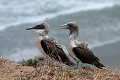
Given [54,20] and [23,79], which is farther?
[54,20]

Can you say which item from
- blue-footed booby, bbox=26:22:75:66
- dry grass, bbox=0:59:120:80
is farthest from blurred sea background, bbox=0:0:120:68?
dry grass, bbox=0:59:120:80

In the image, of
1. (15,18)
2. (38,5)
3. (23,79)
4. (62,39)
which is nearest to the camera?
(23,79)

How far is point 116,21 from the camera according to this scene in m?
19.4

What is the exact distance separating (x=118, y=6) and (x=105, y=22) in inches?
63.1

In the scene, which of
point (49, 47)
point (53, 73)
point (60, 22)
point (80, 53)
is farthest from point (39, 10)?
point (53, 73)

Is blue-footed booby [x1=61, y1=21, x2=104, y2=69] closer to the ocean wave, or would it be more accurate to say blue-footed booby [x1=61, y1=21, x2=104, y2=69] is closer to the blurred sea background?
the blurred sea background

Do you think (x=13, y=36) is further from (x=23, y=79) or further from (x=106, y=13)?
(x=23, y=79)

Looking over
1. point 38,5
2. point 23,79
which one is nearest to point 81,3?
point 38,5

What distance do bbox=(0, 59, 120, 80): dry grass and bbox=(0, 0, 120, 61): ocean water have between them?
7.43 m

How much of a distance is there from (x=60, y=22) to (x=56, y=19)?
0.43 m

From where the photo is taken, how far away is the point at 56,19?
66.4 ft

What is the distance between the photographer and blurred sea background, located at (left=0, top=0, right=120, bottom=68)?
16.7m

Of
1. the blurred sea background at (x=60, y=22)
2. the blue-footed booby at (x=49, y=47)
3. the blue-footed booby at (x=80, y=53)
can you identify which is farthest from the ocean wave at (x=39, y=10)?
the blue-footed booby at (x=80, y=53)

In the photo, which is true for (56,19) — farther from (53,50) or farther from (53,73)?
(53,73)
